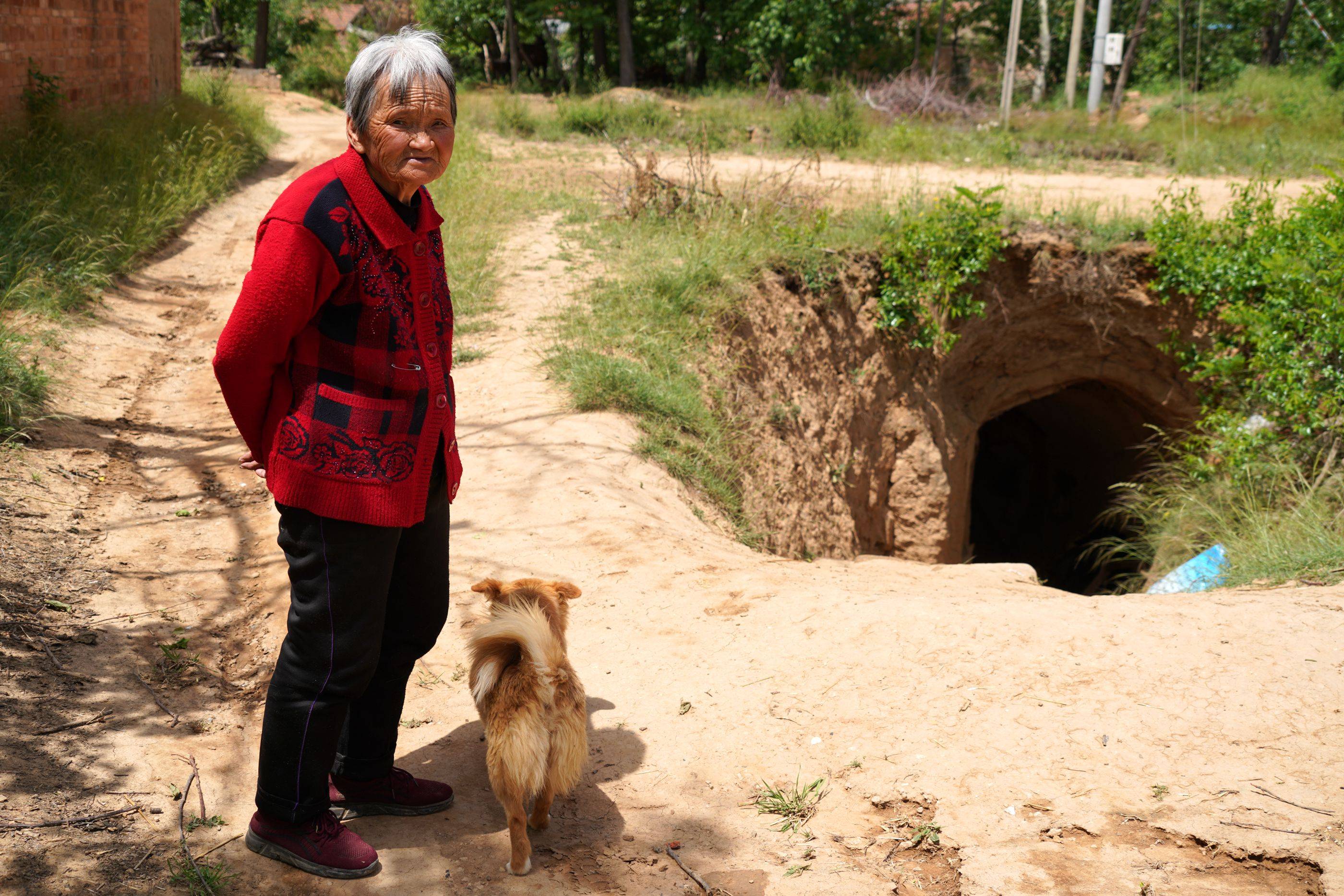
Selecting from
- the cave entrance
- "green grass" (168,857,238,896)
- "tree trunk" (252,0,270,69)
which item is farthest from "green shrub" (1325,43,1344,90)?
"green grass" (168,857,238,896)

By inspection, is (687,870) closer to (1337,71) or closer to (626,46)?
(626,46)

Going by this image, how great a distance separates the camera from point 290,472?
2119 millimetres

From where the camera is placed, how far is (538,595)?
2.75 m

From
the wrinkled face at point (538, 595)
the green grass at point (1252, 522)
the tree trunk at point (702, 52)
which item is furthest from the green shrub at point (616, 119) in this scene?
the wrinkled face at point (538, 595)

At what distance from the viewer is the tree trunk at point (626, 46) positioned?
21.8 meters

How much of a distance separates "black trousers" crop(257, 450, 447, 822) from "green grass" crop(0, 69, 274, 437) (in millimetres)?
3447

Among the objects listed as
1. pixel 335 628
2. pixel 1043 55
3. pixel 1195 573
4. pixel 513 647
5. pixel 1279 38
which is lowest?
pixel 1195 573

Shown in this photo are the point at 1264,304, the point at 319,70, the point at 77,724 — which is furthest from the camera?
the point at 319,70

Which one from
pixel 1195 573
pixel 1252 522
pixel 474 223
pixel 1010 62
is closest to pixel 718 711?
pixel 1195 573

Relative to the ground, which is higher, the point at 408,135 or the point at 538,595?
the point at 408,135

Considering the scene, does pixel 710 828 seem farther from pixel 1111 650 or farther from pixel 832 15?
pixel 832 15

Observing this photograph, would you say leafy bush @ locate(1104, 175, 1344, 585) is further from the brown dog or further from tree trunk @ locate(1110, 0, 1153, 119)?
tree trunk @ locate(1110, 0, 1153, 119)

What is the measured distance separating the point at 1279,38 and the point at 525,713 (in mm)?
29832

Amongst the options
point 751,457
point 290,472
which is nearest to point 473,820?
point 290,472
